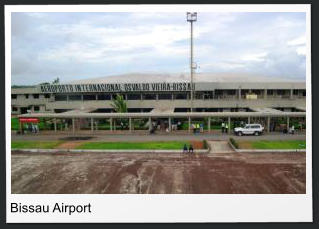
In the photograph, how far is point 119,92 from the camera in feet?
159

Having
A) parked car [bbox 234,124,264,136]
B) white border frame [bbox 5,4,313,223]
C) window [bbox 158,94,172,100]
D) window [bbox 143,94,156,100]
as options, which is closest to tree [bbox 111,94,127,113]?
window [bbox 143,94,156,100]

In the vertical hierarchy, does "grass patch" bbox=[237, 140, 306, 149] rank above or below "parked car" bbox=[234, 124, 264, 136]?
below

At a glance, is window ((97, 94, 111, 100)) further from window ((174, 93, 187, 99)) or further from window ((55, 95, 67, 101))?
window ((174, 93, 187, 99))

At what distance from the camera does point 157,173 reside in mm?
23094

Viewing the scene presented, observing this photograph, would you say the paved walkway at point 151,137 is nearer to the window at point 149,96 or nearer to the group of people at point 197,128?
the group of people at point 197,128

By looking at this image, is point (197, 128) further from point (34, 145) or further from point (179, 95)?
point (34, 145)

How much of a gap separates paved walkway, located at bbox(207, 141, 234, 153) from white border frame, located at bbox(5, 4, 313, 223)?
939 centimetres

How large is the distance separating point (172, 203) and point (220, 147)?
1222cm

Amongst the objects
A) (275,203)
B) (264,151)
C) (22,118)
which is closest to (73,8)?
(275,203)

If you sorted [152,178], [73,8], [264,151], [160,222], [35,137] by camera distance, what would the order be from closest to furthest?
[160,222]
[73,8]
[152,178]
[264,151]
[35,137]

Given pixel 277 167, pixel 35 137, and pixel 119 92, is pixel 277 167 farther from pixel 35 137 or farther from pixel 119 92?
pixel 119 92

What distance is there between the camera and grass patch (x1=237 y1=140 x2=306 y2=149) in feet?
96.3

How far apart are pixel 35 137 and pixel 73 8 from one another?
67.2ft

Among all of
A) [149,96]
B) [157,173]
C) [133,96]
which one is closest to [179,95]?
[149,96]
